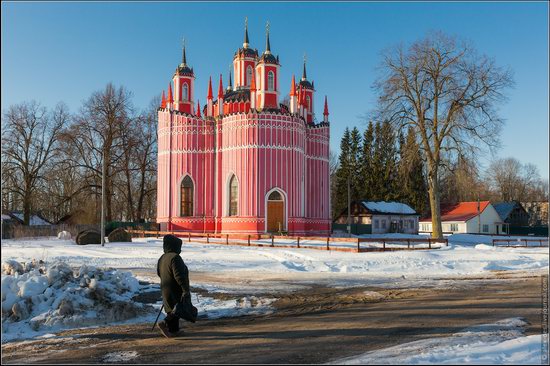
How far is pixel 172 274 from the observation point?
357 inches

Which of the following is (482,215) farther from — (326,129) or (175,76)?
(175,76)

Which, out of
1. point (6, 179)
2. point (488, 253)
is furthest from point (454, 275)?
point (6, 179)

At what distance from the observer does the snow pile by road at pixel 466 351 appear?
682cm

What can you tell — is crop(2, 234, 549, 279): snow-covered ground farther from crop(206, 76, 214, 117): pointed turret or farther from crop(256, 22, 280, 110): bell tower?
crop(206, 76, 214, 117): pointed turret

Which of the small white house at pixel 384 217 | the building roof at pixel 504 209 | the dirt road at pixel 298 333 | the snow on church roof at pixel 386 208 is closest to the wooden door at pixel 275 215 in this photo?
the small white house at pixel 384 217

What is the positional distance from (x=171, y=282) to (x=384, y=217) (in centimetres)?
5074

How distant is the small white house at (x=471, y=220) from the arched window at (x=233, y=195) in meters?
39.1

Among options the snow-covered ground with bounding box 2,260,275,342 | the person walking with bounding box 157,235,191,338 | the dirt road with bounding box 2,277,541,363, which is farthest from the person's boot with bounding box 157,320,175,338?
the snow-covered ground with bounding box 2,260,275,342

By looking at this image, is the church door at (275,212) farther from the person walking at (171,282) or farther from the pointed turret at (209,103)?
the person walking at (171,282)

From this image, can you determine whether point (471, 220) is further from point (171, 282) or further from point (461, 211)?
point (171, 282)

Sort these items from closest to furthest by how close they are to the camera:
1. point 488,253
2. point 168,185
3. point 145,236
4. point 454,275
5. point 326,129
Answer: point 454,275 < point 488,253 < point 145,236 < point 168,185 < point 326,129

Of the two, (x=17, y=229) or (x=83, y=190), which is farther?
(x=83, y=190)

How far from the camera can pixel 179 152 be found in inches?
1683

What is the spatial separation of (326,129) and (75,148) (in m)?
22.4
